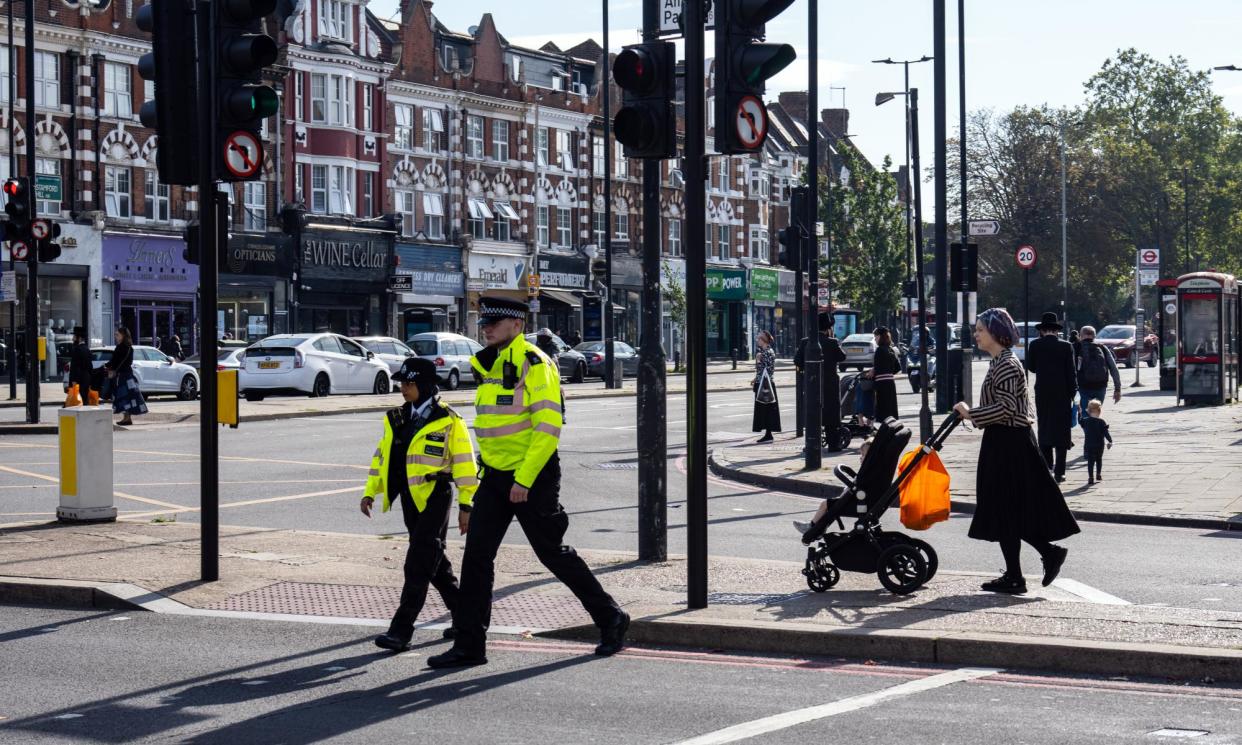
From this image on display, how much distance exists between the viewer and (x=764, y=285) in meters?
82.4

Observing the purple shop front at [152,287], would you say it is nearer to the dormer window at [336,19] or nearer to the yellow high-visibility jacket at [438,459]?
the dormer window at [336,19]

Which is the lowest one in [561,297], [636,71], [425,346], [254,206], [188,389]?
[188,389]

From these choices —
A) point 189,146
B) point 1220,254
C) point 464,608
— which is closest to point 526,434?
point 464,608

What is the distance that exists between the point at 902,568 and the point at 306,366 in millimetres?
26664

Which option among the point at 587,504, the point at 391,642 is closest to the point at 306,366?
the point at 587,504

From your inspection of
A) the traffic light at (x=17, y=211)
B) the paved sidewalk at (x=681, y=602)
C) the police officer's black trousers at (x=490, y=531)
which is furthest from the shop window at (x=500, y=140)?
the police officer's black trousers at (x=490, y=531)

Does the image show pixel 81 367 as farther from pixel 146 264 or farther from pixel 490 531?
pixel 146 264

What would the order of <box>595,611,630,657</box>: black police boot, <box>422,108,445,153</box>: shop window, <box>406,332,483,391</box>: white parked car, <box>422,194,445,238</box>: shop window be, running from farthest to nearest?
1. <box>422,108,445,153</box>: shop window
2. <box>422,194,445,238</box>: shop window
3. <box>406,332,483,391</box>: white parked car
4. <box>595,611,630,657</box>: black police boot

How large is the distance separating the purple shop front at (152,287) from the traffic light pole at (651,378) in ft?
124

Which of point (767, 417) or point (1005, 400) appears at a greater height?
point (1005, 400)

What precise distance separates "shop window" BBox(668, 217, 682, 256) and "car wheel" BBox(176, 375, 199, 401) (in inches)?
1589

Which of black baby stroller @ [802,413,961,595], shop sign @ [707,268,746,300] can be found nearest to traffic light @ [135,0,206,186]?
black baby stroller @ [802,413,961,595]

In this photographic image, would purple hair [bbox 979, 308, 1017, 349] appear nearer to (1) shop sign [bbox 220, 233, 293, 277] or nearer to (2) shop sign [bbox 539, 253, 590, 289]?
(1) shop sign [bbox 220, 233, 293, 277]

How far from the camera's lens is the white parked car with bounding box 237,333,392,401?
113 ft
